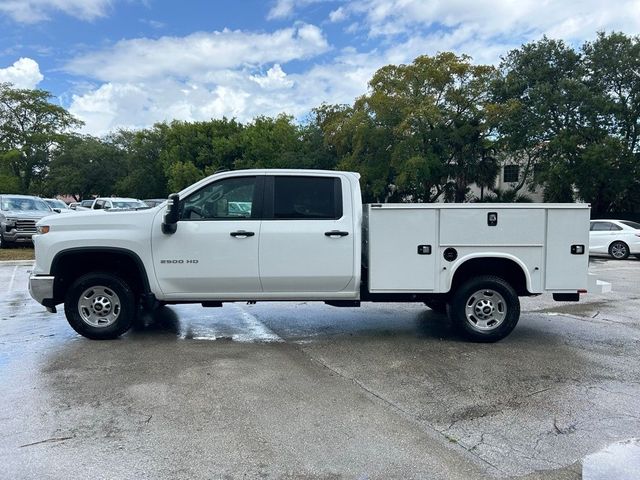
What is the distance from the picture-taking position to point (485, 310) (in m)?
6.44

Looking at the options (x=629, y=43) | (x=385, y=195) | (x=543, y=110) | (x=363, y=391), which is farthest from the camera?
(x=385, y=195)

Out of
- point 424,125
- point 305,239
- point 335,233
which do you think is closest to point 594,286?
point 335,233

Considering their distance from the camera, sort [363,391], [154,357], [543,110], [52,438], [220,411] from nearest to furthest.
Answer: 1. [52,438]
2. [220,411]
3. [363,391]
4. [154,357]
5. [543,110]

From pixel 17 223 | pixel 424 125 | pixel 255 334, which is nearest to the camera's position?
pixel 255 334

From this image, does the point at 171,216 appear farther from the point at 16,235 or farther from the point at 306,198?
the point at 16,235

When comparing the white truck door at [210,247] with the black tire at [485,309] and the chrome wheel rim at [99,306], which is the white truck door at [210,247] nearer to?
the chrome wheel rim at [99,306]

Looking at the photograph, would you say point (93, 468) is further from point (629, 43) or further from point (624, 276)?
point (629, 43)

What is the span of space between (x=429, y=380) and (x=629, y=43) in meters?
30.4

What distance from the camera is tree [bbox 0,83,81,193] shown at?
63.8m

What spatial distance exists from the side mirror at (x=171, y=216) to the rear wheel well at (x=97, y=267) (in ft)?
1.72

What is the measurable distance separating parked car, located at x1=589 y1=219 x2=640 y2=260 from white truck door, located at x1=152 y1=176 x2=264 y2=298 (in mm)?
15292

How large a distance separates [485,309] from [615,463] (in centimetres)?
298

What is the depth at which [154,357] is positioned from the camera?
5852mm

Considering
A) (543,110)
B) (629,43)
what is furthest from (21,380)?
(629,43)
